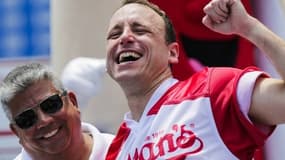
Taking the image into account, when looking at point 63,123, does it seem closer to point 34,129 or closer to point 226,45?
point 34,129

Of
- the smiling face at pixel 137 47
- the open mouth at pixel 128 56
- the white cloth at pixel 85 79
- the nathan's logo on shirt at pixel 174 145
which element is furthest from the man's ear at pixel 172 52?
the white cloth at pixel 85 79

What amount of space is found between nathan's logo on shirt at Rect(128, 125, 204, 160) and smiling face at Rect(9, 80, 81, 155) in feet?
0.89

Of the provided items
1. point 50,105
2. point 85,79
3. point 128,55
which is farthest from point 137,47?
point 85,79

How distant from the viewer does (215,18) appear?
1.19 meters

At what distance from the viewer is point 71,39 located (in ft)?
7.53

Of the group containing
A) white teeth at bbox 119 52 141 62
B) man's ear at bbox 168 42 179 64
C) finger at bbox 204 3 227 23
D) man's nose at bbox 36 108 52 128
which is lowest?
man's nose at bbox 36 108 52 128

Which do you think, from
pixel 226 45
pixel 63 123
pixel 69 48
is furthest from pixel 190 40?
pixel 63 123

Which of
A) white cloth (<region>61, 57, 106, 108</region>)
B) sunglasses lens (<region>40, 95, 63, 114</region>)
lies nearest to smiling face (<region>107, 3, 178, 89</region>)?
sunglasses lens (<region>40, 95, 63, 114</region>)

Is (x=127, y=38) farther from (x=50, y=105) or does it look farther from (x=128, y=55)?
(x=50, y=105)

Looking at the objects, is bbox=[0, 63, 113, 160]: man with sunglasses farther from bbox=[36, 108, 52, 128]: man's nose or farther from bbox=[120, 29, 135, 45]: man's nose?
bbox=[120, 29, 135, 45]: man's nose

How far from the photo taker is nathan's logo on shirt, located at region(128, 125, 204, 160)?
48.4 inches

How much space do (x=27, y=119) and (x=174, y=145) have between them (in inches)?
15.1

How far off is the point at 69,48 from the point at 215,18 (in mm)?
1171

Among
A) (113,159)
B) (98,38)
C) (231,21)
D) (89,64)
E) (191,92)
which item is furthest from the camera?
(98,38)
